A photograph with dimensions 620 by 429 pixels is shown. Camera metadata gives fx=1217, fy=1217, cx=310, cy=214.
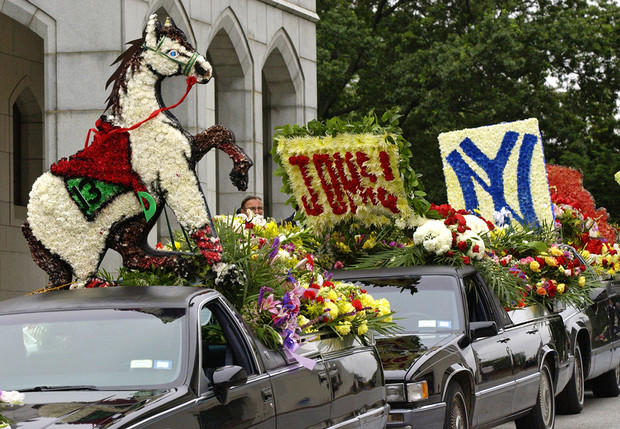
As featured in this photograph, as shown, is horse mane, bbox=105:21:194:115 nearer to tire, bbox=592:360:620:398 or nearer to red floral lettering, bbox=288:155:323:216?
red floral lettering, bbox=288:155:323:216

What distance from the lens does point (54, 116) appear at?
17.2m

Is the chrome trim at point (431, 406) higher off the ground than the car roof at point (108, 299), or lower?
lower

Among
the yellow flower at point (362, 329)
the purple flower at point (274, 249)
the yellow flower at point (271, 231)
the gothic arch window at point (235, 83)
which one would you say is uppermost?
the gothic arch window at point (235, 83)

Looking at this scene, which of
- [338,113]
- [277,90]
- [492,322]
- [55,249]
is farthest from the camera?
[338,113]

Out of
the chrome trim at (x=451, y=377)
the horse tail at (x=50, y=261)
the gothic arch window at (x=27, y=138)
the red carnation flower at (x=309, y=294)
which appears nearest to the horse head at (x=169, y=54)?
the horse tail at (x=50, y=261)

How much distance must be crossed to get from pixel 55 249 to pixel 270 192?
18347mm

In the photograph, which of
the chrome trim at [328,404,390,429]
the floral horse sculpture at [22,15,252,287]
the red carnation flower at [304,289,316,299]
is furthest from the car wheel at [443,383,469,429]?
the floral horse sculpture at [22,15,252,287]

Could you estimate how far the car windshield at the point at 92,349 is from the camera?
19.5ft

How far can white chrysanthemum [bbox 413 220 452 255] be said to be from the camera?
36.6ft

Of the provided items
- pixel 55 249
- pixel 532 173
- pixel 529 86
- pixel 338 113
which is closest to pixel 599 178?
pixel 529 86

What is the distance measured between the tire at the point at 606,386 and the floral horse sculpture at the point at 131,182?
27.2 ft

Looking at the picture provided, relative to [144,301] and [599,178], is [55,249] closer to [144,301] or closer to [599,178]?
[144,301]

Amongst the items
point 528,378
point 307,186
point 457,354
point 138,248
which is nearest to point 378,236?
point 307,186

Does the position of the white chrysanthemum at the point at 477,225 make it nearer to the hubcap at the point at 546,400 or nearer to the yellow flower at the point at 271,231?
the hubcap at the point at 546,400
